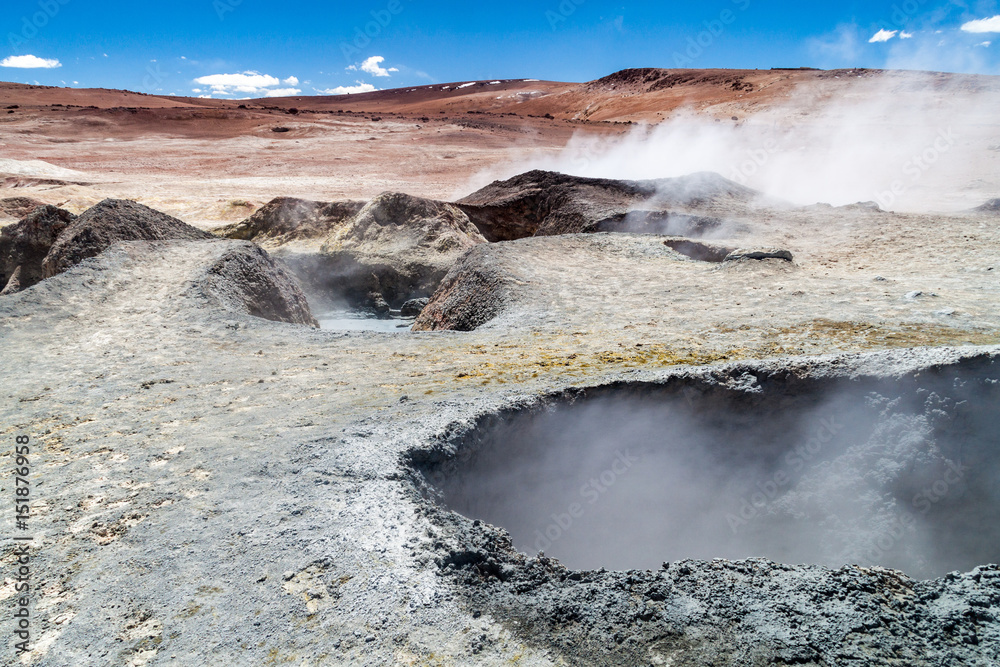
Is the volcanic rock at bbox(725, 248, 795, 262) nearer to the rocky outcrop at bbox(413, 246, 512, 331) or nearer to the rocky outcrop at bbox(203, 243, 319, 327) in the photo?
the rocky outcrop at bbox(413, 246, 512, 331)

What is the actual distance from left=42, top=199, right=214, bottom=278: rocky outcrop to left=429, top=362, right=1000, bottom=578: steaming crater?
20.2ft

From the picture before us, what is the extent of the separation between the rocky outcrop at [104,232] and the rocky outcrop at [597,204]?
5.73m

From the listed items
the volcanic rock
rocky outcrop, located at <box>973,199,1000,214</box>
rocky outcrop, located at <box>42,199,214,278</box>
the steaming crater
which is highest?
rocky outcrop, located at <box>973,199,1000,214</box>

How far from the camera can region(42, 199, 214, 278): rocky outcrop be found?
7.64 m

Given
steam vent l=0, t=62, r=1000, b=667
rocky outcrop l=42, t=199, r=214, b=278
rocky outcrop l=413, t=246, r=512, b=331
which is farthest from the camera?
rocky outcrop l=42, t=199, r=214, b=278

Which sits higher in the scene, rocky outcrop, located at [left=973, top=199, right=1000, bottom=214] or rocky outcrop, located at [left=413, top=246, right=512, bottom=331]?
rocky outcrop, located at [left=973, top=199, right=1000, bottom=214]

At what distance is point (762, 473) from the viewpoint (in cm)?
400

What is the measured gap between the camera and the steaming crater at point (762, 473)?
3.62 meters

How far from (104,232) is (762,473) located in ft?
24.5

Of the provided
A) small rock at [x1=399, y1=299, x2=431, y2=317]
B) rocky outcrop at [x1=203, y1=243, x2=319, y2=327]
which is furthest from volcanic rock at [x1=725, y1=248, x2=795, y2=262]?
rocky outcrop at [x1=203, y1=243, x2=319, y2=327]

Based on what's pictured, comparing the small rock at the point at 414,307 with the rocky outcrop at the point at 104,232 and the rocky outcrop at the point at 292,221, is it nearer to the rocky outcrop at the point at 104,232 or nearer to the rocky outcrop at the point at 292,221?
the rocky outcrop at the point at 292,221

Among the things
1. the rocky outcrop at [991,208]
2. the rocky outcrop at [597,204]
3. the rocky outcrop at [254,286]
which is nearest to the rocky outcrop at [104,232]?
the rocky outcrop at [254,286]

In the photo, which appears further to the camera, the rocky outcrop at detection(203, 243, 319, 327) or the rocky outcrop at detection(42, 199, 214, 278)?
the rocky outcrop at detection(42, 199, 214, 278)

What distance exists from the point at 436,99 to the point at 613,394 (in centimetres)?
7535
